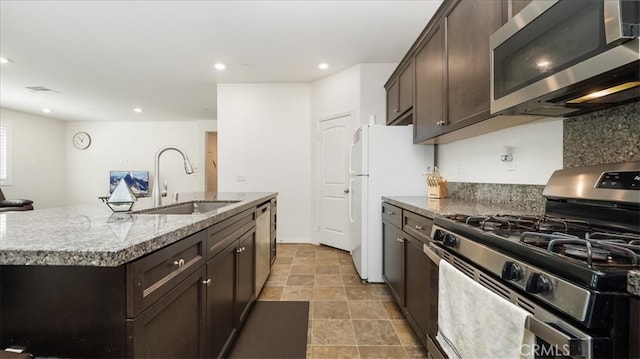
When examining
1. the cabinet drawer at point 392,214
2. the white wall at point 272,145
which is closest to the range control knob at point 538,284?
the cabinet drawer at point 392,214

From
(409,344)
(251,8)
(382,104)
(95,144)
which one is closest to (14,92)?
(95,144)

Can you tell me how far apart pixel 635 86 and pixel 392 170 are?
1.88 metres

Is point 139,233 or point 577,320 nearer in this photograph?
point 577,320

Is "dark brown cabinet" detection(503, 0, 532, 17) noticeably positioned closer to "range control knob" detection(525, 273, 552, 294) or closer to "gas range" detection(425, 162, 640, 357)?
"gas range" detection(425, 162, 640, 357)

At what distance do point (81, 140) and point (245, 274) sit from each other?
883 cm

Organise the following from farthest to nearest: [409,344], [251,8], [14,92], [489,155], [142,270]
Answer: [14,92] → [251,8] → [489,155] → [409,344] → [142,270]

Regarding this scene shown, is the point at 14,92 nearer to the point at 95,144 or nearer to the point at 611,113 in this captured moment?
the point at 95,144

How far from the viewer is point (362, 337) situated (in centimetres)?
192

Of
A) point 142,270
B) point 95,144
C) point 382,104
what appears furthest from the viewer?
point 95,144

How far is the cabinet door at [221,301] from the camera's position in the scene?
4.29ft

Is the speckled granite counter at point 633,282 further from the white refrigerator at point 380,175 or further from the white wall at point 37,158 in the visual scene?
the white wall at point 37,158

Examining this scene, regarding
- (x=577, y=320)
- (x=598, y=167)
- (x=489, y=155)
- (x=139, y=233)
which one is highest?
(x=489, y=155)

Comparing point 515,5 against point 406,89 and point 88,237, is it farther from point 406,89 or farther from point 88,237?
point 88,237

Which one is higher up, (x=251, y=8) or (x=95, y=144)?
(x=251, y=8)
